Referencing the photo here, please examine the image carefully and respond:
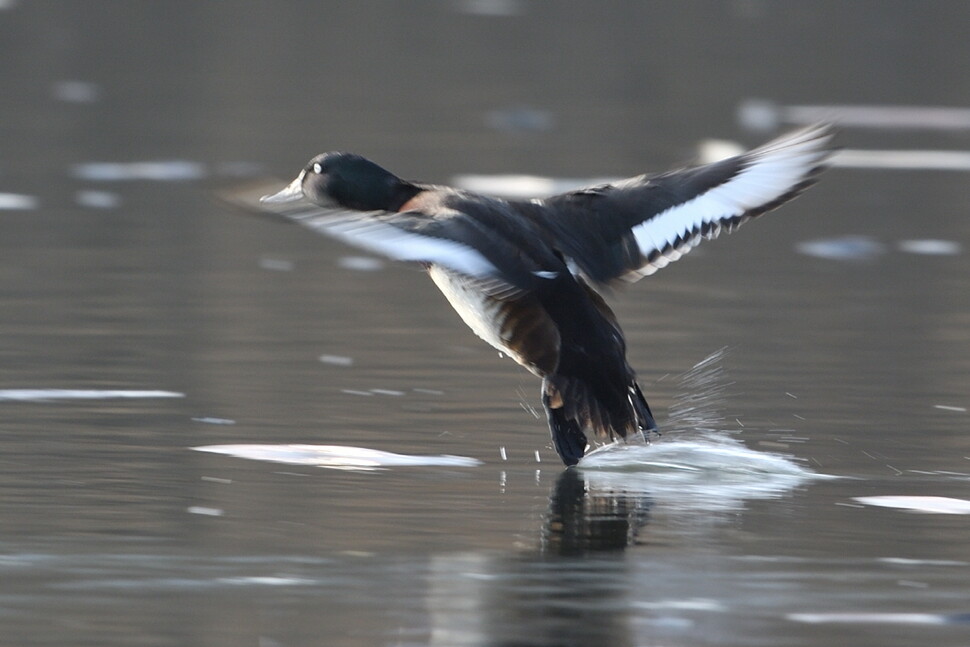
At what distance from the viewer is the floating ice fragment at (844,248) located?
37.2 ft

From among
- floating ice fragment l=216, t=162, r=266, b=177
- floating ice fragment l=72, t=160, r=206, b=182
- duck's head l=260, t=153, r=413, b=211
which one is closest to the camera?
duck's head l=260, t=153, r=413, b=211

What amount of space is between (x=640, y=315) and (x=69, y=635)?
16.9ft

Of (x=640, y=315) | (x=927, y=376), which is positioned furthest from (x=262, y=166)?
(x=927, y=376)

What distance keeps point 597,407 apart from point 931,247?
5.64 metres

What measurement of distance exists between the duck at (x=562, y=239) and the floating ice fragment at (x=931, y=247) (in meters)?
4.28

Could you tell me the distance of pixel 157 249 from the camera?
420 inches

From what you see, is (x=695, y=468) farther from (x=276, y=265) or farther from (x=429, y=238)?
(x=276, y=265)

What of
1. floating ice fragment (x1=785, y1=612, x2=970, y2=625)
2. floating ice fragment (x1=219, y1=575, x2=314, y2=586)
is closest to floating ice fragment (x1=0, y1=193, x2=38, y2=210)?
floating ice fragment (x1=219, y1=575, x2=314, y2=586)

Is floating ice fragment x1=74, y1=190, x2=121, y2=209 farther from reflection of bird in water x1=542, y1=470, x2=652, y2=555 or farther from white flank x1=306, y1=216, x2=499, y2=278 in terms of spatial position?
white flank x1=306, y1=216, x2=499, y2=278

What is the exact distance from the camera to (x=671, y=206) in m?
7.11

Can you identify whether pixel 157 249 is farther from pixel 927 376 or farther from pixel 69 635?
pixel 69 635

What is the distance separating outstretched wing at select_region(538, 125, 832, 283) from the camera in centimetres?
684

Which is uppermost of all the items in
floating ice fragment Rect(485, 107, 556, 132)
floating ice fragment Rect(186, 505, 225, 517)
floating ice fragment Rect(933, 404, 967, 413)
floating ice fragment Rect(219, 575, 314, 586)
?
floating ice fragment Rect(485, 107, 556, 132)

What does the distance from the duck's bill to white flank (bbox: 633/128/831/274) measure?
117 centimetres
